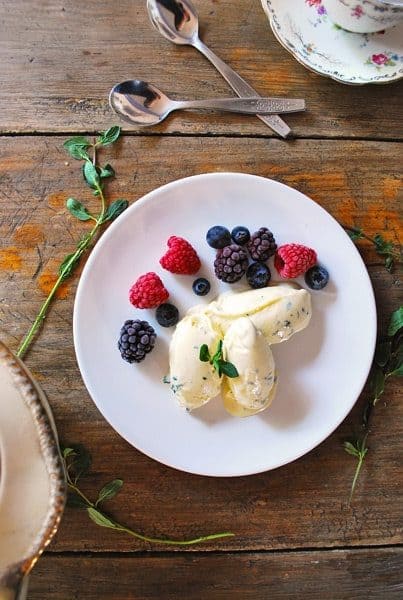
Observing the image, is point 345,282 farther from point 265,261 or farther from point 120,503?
point 120,503

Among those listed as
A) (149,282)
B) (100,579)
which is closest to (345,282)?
(149,282)

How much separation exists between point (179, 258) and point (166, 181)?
0.56ft

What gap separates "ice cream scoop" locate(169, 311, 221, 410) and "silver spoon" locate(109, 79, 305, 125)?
37 cm

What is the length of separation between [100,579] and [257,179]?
0.73 metres

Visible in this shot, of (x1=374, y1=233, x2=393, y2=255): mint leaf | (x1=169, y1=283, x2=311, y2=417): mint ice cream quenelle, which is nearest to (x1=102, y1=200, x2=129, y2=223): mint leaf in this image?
(x1=169, y1=283, x2=311, y2=417): mint ice cream quenelle

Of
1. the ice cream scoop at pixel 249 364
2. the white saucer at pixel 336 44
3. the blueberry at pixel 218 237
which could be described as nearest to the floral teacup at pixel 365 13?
the white saucer at pixel 336 44

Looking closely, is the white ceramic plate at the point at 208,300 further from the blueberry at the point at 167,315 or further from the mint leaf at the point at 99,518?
the mint leaf at the point at 99,518

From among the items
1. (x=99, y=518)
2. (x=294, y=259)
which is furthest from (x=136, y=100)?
(x=99, y=518)

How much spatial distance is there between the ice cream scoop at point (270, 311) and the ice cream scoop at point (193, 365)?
3 cm

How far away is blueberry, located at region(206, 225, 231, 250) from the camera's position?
3.44 ft

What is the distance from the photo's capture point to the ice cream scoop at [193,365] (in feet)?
3.32

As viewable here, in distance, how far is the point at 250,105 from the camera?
1124 millimetres

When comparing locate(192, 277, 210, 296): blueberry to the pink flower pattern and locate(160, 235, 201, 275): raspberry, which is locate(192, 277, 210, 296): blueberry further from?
the pink flower pattern

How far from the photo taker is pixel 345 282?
3.51ft
